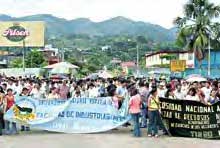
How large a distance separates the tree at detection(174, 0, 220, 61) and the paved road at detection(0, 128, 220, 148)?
137ft

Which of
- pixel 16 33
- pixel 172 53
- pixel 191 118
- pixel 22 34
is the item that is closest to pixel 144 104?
pixel 191 118

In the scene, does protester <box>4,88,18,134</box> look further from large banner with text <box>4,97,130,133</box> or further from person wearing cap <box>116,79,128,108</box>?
person wearing cap <box>116,79,128,108</box>

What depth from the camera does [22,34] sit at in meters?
73.2

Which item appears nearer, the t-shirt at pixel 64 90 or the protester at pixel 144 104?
the protester at pixel 144 104

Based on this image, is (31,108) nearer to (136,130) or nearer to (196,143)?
(136,130)

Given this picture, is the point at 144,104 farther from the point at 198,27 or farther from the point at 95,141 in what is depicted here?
the point at 198,27

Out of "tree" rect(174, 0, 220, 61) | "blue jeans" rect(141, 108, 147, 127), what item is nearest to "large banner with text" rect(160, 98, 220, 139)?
"blue jeans" rect(141, 108, 147, 127)

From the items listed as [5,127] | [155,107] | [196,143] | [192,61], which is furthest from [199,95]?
[192,61]

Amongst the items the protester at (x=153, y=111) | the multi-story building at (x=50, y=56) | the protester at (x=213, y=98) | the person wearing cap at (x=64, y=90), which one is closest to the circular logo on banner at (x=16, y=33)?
the multi-story building at (x=50, y=56)

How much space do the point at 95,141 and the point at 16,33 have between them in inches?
2330

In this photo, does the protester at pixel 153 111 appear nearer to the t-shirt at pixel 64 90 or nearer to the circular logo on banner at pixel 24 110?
the circular logo on banner at pixel 24 110

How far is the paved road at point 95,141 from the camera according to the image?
14703mm

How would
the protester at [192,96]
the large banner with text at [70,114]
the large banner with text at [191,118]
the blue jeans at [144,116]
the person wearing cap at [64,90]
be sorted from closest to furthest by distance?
the large banner with text at [191,118] → the large banner with text at [70,114] → the protester at [192,96] → the blue jeans at [144,116] → the person wearing cap at [64,90]

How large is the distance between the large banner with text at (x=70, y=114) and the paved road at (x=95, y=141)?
38 centimetres
